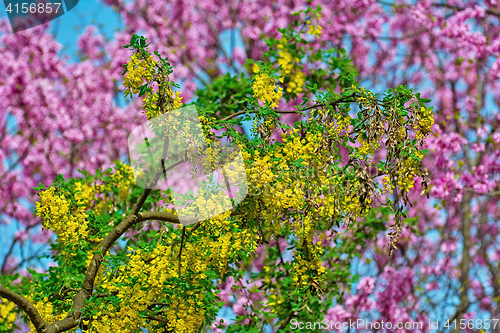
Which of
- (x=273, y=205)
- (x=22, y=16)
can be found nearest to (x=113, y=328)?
(x=273, y=205)

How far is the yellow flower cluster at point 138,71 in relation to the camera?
12.6 feet

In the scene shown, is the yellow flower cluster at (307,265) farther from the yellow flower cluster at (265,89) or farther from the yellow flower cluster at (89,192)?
the yellow flower cluster at (89,192)

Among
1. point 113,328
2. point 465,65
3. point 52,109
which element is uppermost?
point 465,65

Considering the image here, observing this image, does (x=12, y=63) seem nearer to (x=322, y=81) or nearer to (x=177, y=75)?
(x=177, y=75)

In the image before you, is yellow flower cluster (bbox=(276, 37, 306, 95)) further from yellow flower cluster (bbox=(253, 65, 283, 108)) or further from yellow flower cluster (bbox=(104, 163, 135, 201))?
yellow flower cluster (bbox=(104, 163, 135, 201))

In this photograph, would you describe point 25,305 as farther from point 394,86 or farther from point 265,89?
point 394,86

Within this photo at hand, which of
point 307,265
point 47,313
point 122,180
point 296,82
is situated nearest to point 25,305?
point 47,313

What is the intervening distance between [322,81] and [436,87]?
261 inches

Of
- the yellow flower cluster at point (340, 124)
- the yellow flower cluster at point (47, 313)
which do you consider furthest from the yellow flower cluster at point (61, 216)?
the yellow flower cluster at point (340, 124)

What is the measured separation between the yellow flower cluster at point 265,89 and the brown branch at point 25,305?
2526mm

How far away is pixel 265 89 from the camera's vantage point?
4.21 metres

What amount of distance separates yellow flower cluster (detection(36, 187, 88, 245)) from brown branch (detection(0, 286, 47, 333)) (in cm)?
63

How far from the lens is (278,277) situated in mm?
6098

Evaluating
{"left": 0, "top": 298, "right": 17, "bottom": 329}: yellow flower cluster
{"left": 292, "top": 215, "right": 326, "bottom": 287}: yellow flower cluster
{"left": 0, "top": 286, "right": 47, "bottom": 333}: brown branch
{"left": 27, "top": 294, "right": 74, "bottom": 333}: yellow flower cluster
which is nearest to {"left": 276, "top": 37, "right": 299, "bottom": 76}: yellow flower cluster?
{"left": 292, "top": 215, "right": 326, "bottom": 287}: yellow flower cluster
